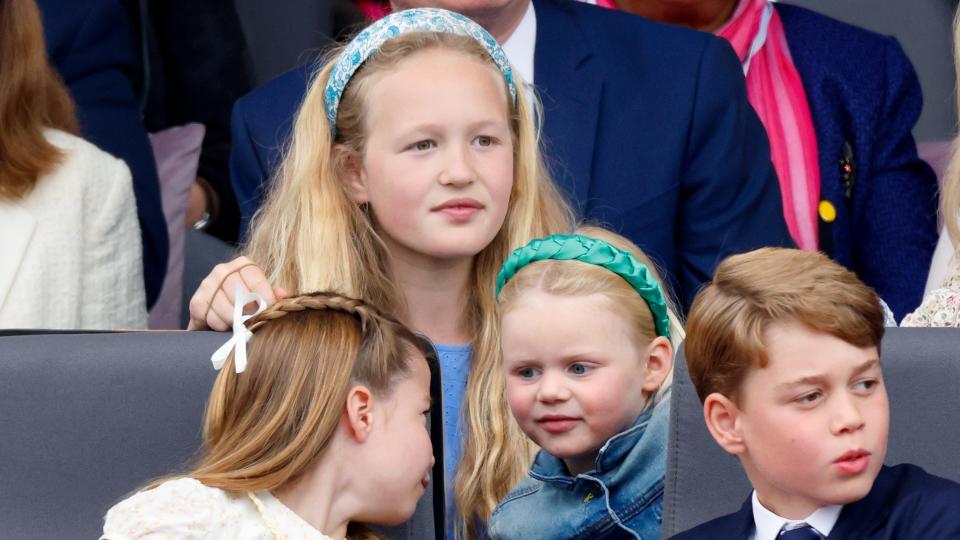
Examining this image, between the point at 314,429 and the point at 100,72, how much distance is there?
55.0 inches

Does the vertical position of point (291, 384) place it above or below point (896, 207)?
below

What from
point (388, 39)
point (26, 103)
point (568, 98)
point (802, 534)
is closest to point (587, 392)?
point (802, 534)

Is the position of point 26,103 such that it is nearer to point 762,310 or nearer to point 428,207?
point 428,207

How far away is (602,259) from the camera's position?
1.85 meters

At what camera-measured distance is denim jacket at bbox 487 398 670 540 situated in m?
1.76

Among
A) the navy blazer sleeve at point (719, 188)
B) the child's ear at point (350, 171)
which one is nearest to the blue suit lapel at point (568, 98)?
the navy blazer sleeve at point (719, 188)

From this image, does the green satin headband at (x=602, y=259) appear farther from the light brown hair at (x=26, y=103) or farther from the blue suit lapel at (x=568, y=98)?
the light brown hair at (x=26, y=103)

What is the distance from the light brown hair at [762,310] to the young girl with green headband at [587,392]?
8.8 inches

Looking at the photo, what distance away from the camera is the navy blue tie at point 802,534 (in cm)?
147

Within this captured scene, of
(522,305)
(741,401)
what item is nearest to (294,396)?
(522,305)

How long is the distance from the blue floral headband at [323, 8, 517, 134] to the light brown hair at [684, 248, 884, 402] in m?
0.70

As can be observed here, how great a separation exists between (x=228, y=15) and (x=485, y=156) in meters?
1.36

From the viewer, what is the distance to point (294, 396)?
66.4 inches

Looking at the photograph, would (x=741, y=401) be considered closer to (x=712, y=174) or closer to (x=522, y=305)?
(x=522, y=305)
